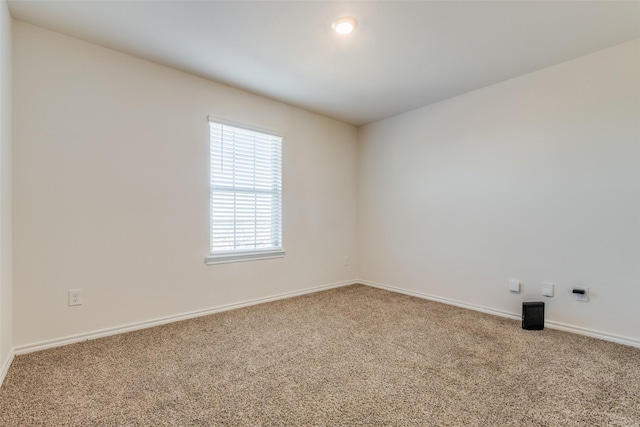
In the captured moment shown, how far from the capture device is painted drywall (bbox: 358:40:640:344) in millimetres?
2408

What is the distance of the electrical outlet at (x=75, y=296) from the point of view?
2.33 metres

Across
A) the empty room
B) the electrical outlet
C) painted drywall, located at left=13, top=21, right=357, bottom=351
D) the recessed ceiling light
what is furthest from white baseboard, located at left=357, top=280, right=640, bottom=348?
the electrical outlet

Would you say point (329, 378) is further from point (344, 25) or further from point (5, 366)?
point (344, 25)

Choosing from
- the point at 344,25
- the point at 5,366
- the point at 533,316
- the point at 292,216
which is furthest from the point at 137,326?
the point at 533,316

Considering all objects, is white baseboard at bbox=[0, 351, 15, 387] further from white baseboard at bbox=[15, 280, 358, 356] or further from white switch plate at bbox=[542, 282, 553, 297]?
white switch plate at bbox=[542, 282, 553, 297]

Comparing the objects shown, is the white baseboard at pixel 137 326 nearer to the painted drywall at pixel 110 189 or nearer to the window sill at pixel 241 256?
the painted drywall at pixel 110 189

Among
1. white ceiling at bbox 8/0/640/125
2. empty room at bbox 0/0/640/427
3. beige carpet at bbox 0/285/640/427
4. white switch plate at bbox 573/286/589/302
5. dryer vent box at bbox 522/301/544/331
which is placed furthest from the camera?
dryer vent box at bbox 522/301/544/331

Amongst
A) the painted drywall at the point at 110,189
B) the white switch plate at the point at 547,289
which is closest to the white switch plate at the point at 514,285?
the white switch plate at the point at 547,289

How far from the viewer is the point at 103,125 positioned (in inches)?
97.0

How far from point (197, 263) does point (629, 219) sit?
12.2ft

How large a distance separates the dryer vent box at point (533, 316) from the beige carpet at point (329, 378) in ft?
0.41

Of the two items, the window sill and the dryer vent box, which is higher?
the window sill

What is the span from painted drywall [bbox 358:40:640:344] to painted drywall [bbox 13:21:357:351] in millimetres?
1906

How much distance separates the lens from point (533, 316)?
2.65 m
